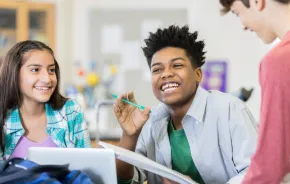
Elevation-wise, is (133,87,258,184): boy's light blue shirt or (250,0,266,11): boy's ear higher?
(250,0,266,11): boy's ear

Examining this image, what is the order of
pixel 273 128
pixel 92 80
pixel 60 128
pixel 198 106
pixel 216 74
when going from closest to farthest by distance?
1. pixel 273 128
2. pixel 198 106
3. pixel 60 128
4. pixel 216 74
5. pixel 92 80

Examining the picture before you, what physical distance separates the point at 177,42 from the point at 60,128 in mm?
527

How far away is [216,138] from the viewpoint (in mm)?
1273

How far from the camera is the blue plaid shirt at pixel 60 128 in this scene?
1.38 m

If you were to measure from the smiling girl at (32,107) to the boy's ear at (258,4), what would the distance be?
0.84 metres

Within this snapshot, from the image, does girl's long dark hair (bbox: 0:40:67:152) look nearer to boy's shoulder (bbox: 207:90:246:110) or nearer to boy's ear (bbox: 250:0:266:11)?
boy's shoulder (bbox: 207:90:246:110)

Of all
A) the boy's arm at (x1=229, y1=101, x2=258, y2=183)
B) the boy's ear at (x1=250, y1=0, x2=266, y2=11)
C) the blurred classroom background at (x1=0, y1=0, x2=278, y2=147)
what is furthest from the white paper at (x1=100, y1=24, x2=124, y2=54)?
the boy's ear at (x1=250, y1=0, x2=266, y2=11)

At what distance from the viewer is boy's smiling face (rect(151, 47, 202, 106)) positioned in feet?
4.30

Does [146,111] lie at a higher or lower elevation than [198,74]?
lower

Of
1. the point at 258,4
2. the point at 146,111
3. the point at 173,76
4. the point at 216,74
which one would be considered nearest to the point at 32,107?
the point at 146,111

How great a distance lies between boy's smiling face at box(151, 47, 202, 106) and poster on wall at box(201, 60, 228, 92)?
7.33 feet

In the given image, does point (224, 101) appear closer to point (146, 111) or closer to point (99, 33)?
point (146, 111)

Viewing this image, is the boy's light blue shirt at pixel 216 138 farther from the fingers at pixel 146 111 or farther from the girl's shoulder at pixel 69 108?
the girl's shoulder at pixel 69 108

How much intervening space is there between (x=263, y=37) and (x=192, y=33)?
0.58 metres
